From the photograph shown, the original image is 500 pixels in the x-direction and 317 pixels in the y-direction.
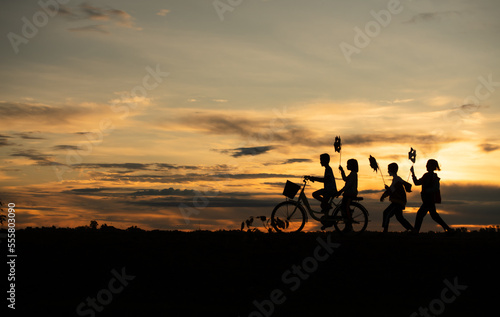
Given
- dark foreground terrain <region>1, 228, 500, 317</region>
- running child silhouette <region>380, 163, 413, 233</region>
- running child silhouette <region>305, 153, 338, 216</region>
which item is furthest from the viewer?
running child silhouette <region>380, 163, 413, 233</region>

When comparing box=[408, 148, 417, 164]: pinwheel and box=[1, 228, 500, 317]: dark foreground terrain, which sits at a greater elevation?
box=[408, 148, 417, 164]: pinwheel

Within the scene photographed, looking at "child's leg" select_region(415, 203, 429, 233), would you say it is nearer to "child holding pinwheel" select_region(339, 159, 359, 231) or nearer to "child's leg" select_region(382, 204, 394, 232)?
"child's leg" select_region(382, 204, 394, 232)

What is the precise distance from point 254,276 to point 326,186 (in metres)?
4.81

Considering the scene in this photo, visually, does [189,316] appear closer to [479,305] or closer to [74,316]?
[74,316]

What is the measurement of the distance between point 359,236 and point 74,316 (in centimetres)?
864

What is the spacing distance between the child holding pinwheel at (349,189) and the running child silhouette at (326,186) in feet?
0.97

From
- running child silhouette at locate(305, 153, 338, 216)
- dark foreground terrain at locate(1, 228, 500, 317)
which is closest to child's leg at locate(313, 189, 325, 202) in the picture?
running child silhouette at locate(305, 153, 338, 216)

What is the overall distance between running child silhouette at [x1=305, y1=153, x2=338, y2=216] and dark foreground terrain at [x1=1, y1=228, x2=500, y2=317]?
68.7 inches

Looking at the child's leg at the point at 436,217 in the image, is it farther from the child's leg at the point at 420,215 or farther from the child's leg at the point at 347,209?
the child's leg at the point at 347,209

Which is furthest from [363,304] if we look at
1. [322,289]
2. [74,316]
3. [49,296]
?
[49,296]

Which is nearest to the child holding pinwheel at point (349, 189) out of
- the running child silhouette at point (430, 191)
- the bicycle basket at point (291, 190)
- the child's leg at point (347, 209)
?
the child's leg at point (347, 209)

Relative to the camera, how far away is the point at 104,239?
48.4 ft

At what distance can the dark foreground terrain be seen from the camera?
1100 centimetres

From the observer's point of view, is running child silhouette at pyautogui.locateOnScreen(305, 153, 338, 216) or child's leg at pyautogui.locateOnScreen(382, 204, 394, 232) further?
child's leg at pyautogui.locateOnScreen(382, 204, 394, 232)
